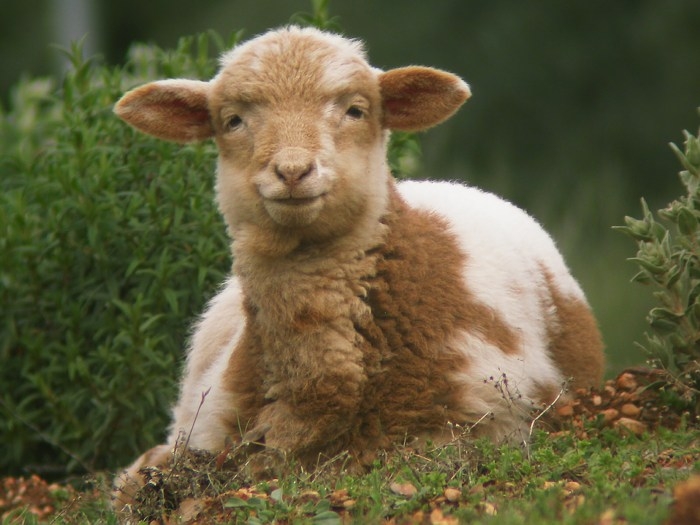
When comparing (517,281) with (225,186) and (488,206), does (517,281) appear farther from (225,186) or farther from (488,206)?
(225,186)

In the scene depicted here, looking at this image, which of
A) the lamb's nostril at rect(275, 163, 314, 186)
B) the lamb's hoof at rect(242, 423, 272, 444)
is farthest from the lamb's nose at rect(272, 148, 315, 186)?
the lamb's hoof at rect(242, 423, 272, 444)

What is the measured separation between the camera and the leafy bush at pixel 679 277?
559 centimetres

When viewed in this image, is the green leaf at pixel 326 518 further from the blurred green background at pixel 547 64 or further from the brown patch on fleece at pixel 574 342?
the blurred green background at pixel 547 64

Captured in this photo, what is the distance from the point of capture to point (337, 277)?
5.36 metres

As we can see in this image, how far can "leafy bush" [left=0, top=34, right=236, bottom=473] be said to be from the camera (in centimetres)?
709

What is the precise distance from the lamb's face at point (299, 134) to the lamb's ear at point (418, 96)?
0.24 ft

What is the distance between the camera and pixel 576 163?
1405 cm

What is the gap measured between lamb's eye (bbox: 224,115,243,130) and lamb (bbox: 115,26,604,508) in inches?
0.5

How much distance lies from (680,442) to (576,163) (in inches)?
359

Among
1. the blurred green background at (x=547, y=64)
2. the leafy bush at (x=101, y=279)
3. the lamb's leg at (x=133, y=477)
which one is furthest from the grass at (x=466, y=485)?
the blurred green background at (x=547, y=64)

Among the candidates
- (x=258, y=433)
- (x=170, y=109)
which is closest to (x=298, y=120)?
(x=170, y=109)

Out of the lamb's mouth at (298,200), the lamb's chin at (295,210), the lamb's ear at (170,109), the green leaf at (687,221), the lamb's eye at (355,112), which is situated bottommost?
the green leaf at (687,221)

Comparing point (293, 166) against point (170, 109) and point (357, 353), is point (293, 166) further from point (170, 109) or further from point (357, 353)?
point (170, 109)

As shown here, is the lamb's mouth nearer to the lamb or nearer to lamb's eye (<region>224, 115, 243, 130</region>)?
the lamb
